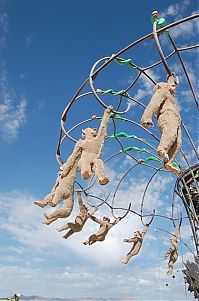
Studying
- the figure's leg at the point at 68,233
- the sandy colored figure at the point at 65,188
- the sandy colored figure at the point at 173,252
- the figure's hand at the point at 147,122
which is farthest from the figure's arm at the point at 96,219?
the figure's hand at the point at 147,122

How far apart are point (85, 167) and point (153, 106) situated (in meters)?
1.19

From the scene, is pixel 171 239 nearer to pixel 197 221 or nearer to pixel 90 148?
pixel 197 221

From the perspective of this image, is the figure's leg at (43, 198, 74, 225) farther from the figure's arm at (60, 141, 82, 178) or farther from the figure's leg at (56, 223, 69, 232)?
the figure's leg at (56, 223, 69, 232)

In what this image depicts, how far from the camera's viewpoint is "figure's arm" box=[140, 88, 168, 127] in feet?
15.3

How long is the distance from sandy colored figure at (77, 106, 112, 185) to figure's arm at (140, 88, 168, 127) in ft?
2.85

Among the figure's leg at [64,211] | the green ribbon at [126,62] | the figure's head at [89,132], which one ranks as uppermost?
the green ribbon at [126,62]

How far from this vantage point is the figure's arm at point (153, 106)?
15.3 feet

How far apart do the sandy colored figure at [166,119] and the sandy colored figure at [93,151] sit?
85 cm

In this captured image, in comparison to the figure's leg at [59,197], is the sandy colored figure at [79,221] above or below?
above

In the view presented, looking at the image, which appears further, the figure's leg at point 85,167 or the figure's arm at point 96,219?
the figure's arm at point 96,219

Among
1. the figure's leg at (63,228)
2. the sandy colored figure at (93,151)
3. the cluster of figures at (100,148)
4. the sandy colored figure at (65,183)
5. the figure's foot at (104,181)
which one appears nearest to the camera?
the cluster of figures at (100,148)

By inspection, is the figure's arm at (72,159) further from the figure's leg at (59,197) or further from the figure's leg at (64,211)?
the figure's leg at (64,211)

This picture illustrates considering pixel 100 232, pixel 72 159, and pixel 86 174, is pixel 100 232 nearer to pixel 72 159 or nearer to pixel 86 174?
pixel 72 159

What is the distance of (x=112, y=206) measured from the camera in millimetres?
10289
